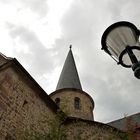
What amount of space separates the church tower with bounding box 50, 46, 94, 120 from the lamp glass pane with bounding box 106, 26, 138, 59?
18.9 metres

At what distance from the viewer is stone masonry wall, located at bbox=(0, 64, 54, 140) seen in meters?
12.2

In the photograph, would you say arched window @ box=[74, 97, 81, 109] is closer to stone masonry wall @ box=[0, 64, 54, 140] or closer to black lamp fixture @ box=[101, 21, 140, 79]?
stone masonry wall @ box=[0, 64, 54, 140]

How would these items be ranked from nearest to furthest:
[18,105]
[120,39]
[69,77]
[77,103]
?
[120,39], [18,105], [77,103], [69,77]

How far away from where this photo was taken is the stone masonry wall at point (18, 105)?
1218 centimetres

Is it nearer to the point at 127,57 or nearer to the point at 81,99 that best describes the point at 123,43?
the point at 127,57

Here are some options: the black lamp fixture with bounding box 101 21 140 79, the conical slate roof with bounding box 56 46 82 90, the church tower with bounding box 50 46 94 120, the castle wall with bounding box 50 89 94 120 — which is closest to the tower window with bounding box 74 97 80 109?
the church tower with bounding box 50 46 94 120

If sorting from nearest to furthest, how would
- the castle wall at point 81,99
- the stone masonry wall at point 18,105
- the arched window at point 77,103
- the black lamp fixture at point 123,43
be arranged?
1. the black lamp fixture at point 123,43
2. the stone masonry wall at point 18,105
3. the castle wall at point 81,99
4. the arched window at point 77,103

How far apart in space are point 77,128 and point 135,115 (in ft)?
31.1

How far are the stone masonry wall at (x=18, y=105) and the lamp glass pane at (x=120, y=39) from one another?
9.91m

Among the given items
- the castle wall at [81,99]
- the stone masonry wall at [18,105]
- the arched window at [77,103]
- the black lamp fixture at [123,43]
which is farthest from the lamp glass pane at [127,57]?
the arched window at [77,103]

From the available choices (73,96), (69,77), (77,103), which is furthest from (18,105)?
(69,77)

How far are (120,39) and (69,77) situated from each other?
77.3 feet

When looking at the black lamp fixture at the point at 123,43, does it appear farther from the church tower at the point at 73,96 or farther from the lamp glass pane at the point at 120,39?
the church tower at the point at 73,96

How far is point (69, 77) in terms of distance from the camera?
86.8ft
